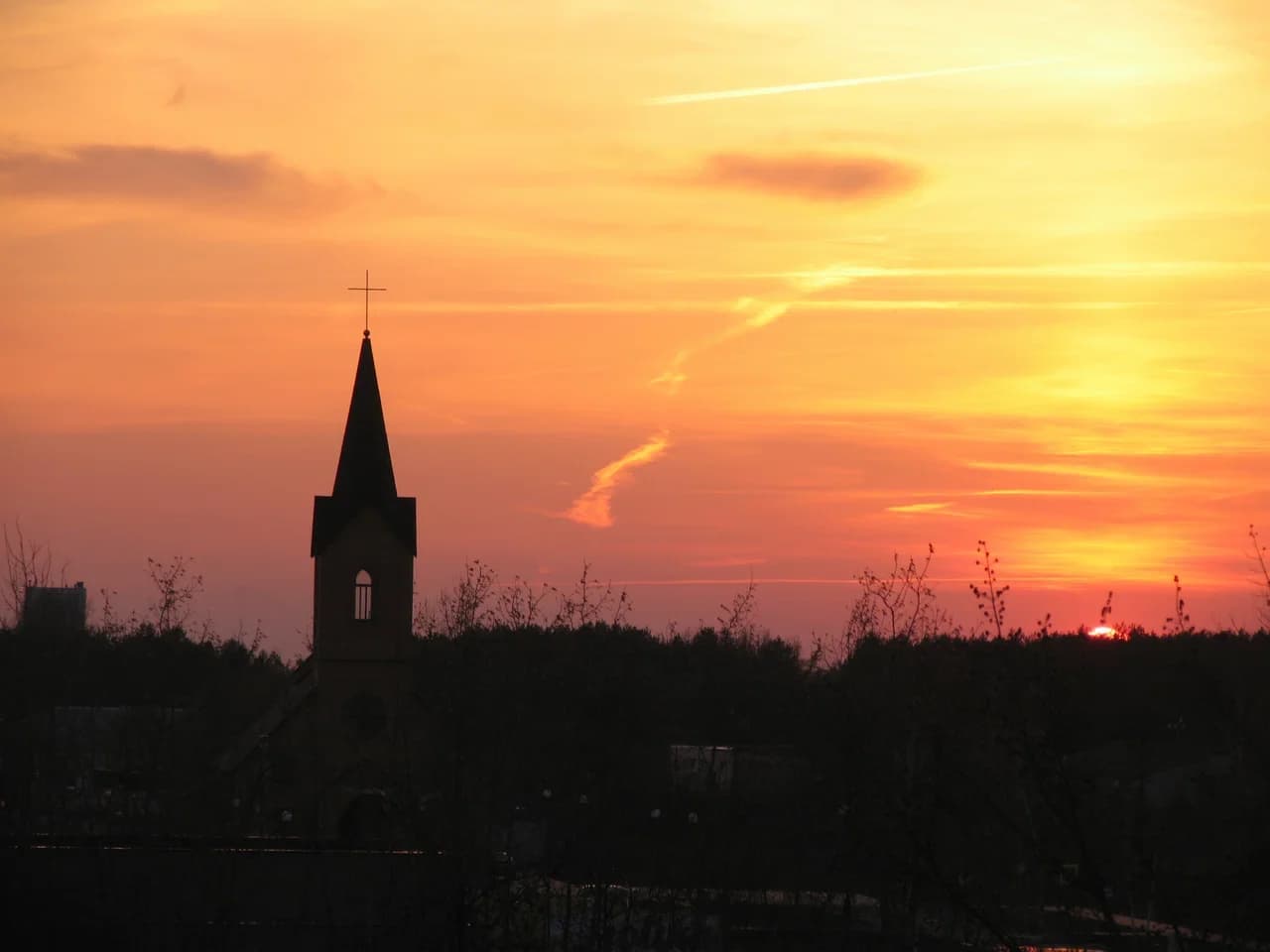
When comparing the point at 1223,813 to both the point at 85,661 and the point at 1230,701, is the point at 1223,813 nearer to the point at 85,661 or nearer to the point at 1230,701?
the point at 1230,701

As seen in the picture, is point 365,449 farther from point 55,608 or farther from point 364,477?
point 55,608

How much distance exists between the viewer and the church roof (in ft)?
159

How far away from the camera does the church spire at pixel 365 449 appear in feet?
161

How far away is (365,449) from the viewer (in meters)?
50.3

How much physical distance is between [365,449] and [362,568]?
13.3 ft

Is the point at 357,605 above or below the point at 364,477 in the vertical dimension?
below

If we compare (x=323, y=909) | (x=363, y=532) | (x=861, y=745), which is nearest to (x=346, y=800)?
(x=363, y=532)

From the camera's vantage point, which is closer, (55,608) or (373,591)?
(55,608)

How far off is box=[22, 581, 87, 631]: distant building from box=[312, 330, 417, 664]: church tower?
1520cm

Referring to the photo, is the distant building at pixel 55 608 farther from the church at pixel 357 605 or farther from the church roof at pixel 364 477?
the church roof at pixel 364 477

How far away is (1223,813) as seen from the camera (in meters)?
9.23

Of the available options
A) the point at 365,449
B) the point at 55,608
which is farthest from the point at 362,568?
the point at 55,608

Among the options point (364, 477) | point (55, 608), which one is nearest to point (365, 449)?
point (364, 477)

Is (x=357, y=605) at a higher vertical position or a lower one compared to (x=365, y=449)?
lower
